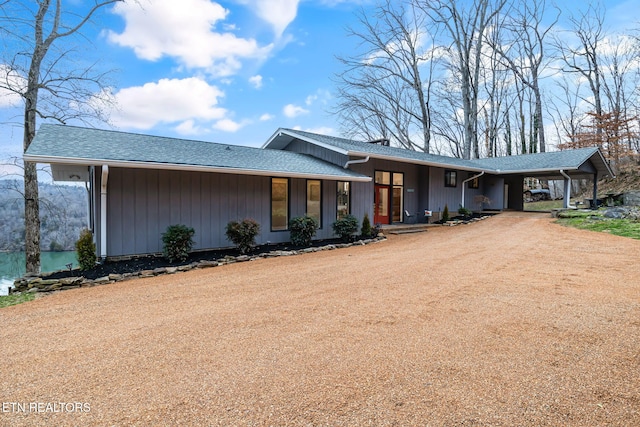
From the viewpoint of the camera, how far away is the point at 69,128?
8219 mm

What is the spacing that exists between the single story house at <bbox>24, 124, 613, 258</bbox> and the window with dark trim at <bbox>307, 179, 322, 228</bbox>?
0.03 meters

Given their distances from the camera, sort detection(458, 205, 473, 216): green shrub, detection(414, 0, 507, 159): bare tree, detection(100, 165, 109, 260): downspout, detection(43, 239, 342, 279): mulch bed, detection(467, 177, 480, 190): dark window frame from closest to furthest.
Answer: detection(43, 239, 342, 279): mulch bed < detection(100, 165, 109, 260): downspout < detection(458, 205, 473, 216): green shrub < detection(467, 177, 480, 190): dark window frame < detection(414, 0, 507, 159): bare tree

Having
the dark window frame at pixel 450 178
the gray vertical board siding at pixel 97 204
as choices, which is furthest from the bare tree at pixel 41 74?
the dark window frame at pixel 450 178

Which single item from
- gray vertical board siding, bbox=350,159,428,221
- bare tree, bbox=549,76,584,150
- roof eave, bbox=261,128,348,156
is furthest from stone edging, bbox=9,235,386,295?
bare tree, bbox=549,76,584,150

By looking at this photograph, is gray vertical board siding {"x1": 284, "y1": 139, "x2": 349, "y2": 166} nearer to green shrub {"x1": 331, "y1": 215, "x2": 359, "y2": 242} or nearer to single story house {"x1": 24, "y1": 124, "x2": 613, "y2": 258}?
single story house {"x1": 24, "y1": 124, "x2": 613, "y2": 258}

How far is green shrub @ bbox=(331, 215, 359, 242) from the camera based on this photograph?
34.4ft

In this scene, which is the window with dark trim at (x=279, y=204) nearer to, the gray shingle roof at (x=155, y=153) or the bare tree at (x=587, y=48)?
the gray shingle roof at (x=155, y=153)

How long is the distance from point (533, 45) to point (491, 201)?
16.7 metres

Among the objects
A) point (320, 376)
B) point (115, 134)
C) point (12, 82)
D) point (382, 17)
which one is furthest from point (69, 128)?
point (382, 17)

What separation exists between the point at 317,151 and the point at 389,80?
59.1ft

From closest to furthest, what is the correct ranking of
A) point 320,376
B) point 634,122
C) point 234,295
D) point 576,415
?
point 576,415 < point 320,376 < point 234,295 < point 634,122

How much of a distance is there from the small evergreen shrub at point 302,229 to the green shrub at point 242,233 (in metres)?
1.30

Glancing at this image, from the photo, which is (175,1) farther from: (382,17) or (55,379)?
(382,17)

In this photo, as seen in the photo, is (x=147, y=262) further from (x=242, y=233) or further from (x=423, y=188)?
(x=423, y=188)
